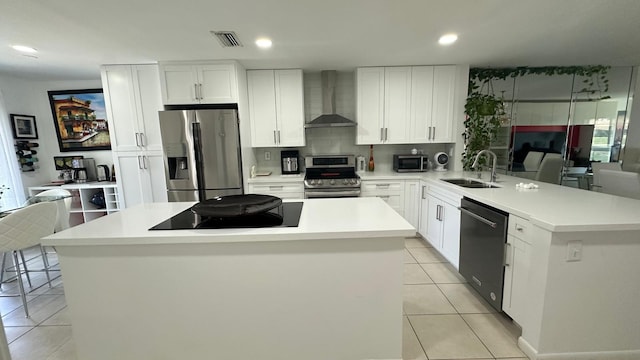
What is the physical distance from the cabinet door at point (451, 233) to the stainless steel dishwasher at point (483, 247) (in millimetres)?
123

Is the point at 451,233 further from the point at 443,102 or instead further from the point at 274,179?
the point at 274,179

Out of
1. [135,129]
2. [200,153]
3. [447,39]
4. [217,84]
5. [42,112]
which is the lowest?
[200,153]

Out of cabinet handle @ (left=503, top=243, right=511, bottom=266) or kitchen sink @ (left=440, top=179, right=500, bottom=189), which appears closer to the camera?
cabinet handle @ (left=503, top=243, right=511, bottom=266)

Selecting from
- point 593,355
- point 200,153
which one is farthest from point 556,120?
point 200,153

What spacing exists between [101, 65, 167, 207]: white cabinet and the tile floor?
127 cm

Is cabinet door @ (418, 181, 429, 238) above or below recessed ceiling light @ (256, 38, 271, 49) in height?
below

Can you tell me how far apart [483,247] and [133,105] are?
4.14 metres

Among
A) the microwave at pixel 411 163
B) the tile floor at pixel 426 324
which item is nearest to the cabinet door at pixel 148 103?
the tile floor at pixel 426 324

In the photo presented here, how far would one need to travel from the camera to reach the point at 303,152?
156 inches

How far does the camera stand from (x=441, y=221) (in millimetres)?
2887

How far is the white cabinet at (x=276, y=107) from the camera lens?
11.4 feet

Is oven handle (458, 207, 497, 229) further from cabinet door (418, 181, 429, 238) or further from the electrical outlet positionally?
cabinet door (418, 181, 429, 238)

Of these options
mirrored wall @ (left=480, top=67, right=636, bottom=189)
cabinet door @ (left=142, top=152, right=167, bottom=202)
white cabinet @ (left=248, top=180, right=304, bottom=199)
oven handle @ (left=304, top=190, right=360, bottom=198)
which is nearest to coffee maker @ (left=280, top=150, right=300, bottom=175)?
white cabinet @ (left=248, top=180, right=304, bottom=199)

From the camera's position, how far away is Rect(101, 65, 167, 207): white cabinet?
126 inches
